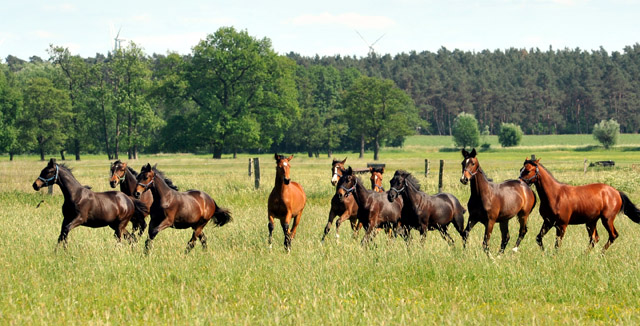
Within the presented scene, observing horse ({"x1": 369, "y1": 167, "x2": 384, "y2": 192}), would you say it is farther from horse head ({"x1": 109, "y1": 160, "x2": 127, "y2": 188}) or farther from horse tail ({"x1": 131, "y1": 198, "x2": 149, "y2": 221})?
horse head ({"x1": 109, "y1": 160, "x2": 127, "y2": 188})

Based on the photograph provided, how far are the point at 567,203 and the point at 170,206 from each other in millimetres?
7759

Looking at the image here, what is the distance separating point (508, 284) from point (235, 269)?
428 cm

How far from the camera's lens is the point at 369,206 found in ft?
42.0

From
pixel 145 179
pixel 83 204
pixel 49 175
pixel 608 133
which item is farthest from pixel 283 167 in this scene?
pixel 608 133

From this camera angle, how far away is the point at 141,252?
11.2 metres

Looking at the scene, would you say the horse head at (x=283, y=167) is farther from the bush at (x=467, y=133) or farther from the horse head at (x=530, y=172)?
the bush at (x=467, y=133)

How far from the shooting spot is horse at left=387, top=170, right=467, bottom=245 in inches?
471

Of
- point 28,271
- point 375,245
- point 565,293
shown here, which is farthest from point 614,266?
point 28,271

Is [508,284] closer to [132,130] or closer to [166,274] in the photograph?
[166,274]

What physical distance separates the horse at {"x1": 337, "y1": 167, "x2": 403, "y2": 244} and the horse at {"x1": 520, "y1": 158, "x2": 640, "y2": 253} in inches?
119

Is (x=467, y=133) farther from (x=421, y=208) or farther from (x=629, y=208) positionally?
(x=421, y=208)

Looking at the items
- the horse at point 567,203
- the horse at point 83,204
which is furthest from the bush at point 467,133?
the horse at point 83,204

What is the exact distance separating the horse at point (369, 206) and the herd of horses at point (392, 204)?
0.02 metres

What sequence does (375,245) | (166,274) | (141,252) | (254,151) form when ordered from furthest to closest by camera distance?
(254,151)
(375,245)
(141,252)
(166,274)
